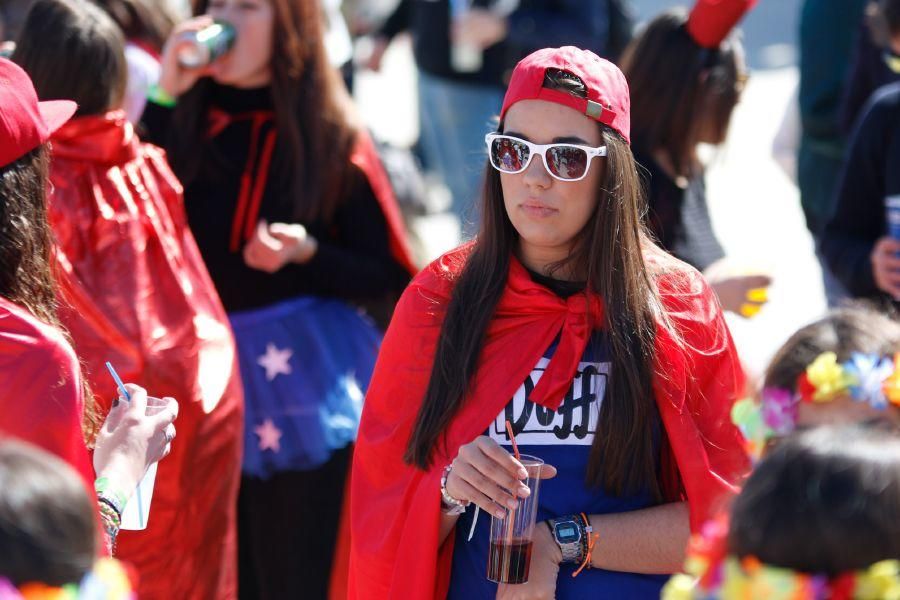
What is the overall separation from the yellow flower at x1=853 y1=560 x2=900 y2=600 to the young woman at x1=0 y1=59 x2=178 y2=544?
135 cm

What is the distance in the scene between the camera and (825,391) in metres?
2.47

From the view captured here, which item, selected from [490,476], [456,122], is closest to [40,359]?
[490,476]

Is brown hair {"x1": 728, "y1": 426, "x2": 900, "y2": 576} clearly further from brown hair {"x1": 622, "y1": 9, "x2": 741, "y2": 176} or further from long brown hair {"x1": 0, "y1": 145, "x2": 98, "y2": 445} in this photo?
brown hair {"x1": 622, "y1": 9, "x2": 741, "y2": 176}

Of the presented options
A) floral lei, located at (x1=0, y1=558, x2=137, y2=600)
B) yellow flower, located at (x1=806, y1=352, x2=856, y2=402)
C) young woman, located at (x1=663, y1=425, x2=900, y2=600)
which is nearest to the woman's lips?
yellow flower, located at (x1=806, y1=352, x2=856, y2=402)

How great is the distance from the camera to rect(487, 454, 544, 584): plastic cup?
2.62 metres

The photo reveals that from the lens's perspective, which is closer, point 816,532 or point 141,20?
point 816,532

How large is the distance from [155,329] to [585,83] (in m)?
1.37

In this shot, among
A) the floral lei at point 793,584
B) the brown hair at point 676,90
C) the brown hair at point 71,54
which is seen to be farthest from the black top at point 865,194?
the floral lei at point 793,584

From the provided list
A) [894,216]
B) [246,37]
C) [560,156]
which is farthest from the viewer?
[246,37]

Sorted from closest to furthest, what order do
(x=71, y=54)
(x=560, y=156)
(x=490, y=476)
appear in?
(x=490, y=476)
(x=560, y=156)
(x=71, y=54)

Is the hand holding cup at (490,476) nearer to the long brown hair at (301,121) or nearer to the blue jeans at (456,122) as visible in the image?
the long brown hair at (301,121)

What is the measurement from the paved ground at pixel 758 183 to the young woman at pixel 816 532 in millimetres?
2010

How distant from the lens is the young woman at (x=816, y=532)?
1833 millimetres

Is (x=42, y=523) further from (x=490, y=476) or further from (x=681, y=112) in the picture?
(x=681, y=112)
